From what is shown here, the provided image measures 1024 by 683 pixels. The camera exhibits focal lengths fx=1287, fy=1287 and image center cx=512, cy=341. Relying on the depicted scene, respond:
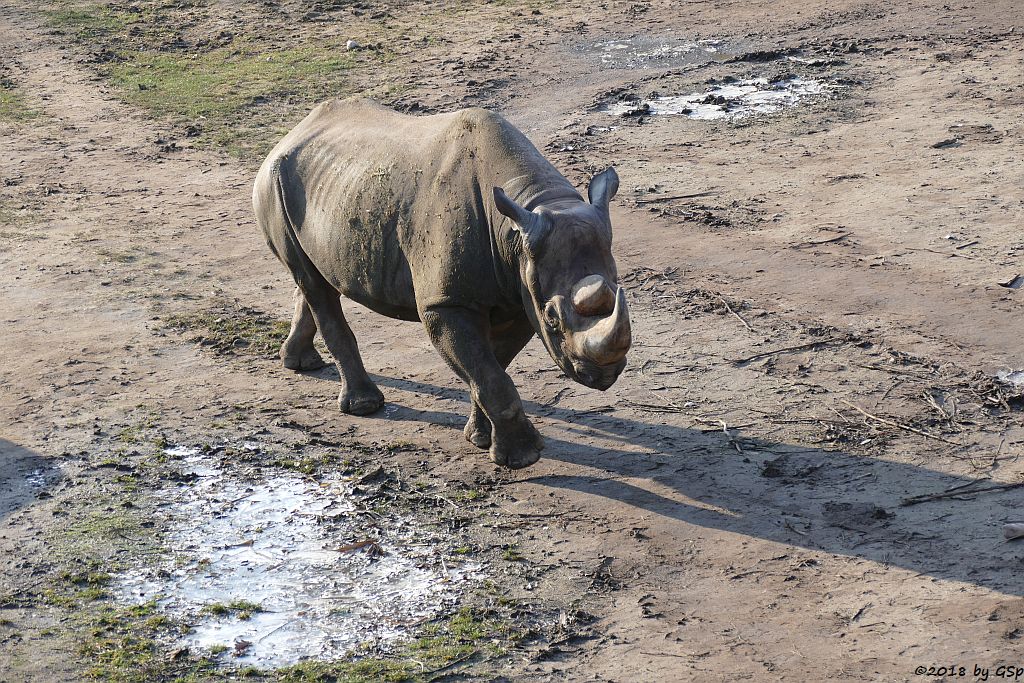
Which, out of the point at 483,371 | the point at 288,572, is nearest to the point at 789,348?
the point at 483,371

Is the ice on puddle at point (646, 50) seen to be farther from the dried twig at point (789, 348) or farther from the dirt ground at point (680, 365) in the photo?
the dried twig at point (789, 348)

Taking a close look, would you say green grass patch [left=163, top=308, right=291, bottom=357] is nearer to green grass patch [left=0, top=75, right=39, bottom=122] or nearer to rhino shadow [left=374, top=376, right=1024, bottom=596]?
rhino shadow [left=374, top=376, right=1024, bottom=596]

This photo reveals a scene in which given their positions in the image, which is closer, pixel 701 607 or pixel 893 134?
pixel 701 607

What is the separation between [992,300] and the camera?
809 cm

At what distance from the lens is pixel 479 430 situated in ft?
23.2

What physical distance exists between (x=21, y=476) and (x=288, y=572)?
1.98 meters

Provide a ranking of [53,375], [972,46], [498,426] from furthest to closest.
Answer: [972,46]
[53,375]
[498,426]

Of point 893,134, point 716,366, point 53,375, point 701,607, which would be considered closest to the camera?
point 701,607

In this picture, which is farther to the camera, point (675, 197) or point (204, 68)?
point (204, 68)

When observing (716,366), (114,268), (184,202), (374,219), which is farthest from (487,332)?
(184,202)

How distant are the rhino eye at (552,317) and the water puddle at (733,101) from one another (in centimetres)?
658

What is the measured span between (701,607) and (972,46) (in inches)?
373

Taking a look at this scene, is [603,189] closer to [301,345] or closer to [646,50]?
[301,345]

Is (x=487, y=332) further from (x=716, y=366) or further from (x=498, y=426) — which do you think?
(x=716, y=366)
